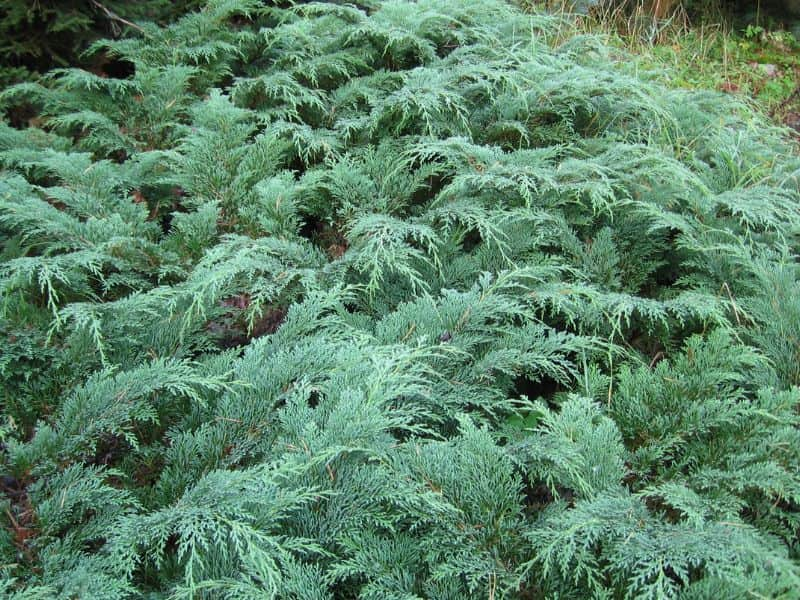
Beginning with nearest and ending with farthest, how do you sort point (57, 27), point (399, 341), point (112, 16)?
point (399, 341) → point (57, 27) → point (112, 16)

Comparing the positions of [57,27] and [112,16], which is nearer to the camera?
[57,27]

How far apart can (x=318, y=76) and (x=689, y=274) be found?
1.92 m

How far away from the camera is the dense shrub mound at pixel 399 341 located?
3.85 feet

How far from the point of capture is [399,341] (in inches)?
64.2

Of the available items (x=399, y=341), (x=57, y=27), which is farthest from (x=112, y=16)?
(x=399, y=341)

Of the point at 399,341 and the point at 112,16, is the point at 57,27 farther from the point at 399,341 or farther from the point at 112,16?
the point at 399,341

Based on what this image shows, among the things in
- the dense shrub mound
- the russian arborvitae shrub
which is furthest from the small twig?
the dense shrub mound

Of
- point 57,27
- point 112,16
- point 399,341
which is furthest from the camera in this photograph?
point 112,16

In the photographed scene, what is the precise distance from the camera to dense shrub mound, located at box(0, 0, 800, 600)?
117cm

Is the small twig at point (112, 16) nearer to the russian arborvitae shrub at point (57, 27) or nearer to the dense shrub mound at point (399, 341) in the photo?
the russian arborvitae shrub at point (57, 27)

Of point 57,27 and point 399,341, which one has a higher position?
point 57,27

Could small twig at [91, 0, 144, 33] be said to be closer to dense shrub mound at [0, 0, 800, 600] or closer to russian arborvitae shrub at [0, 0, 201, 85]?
russian arborvitae shrub at [0, 0, 201, 85]

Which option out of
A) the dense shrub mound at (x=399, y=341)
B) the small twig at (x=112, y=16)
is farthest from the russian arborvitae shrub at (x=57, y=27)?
the dense shrub mound at (x=399, y=341)

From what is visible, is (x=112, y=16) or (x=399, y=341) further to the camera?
(x=112, y=16)
